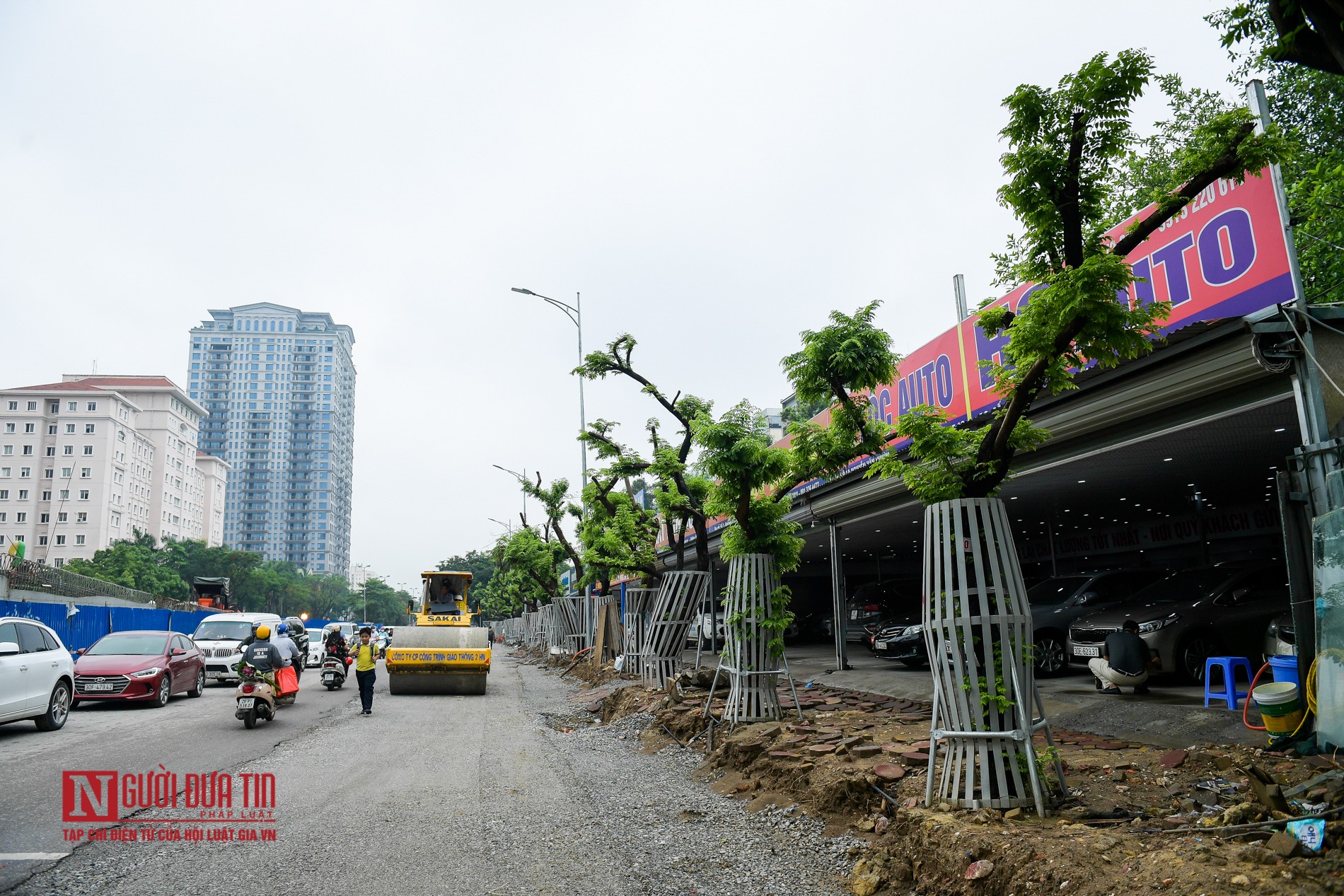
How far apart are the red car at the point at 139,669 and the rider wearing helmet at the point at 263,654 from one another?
11.7ft

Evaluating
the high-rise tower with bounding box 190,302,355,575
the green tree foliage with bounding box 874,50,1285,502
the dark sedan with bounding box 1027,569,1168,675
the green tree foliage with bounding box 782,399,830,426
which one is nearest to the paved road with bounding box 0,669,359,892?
the green tree foliage with bounding box 874,50,1285,502

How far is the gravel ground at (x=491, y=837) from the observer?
199 inches

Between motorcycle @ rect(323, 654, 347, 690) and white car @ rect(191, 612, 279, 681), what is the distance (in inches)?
70.3

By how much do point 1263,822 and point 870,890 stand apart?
218cm

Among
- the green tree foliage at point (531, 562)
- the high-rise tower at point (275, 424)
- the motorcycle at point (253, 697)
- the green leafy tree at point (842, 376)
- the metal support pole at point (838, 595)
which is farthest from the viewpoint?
the high-rise tower at point (275, 424)

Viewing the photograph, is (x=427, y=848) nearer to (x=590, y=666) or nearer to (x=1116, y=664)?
(x=1116, y=664)

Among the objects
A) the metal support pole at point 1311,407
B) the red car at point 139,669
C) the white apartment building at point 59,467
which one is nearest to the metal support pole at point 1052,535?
the metal support pole at point 1311,407

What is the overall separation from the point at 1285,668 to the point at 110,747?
12483 mm

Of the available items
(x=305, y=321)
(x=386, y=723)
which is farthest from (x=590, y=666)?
(x=305, y=321)

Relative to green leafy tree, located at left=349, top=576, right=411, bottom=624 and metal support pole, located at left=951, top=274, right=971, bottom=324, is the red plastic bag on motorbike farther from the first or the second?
green leafy tree, located at left=349, top=576, right=411, bottom=624

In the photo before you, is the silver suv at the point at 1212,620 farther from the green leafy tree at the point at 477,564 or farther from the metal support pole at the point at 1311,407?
the green leafy tree at the point at 477,564

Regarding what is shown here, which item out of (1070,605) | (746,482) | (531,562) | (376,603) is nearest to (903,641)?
(1070,605)

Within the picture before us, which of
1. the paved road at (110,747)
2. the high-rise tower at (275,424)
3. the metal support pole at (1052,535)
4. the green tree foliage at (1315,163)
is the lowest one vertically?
the paved road at (110,747)

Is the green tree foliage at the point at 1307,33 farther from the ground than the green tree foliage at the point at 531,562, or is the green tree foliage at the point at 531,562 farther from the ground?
the green tree foliage at the point at 1307,33
